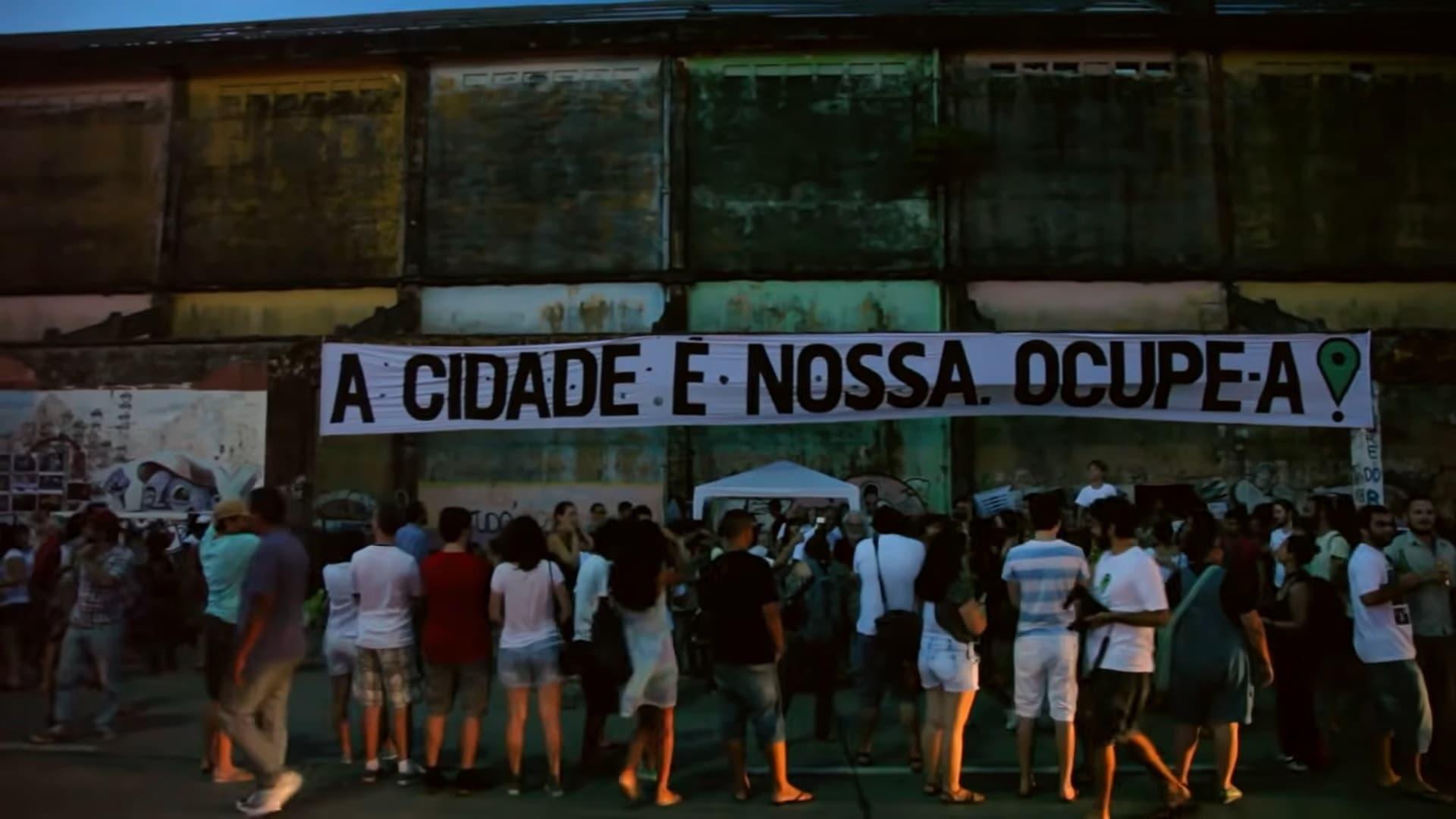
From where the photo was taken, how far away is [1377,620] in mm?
7332

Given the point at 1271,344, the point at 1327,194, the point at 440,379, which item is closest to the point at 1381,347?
the point at 1327,194

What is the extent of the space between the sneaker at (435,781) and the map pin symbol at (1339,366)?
11.3 metres

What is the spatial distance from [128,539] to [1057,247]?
14.5 m

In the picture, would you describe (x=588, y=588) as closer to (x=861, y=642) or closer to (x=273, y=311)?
(x=861, y=642)

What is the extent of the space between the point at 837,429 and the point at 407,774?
36.1 ft

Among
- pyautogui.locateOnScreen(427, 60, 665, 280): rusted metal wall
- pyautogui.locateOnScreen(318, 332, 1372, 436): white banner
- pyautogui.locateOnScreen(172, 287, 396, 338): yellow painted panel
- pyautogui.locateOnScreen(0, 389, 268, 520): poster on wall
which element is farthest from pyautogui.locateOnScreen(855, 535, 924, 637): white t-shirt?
pyautogui.locateOnScreen(172, 287, 396, 338): yellow painted panel

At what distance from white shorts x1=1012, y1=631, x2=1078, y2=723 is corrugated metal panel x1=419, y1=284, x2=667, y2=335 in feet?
39.4

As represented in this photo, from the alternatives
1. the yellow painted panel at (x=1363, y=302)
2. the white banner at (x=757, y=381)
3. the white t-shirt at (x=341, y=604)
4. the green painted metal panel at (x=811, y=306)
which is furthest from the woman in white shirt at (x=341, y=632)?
the yellow painted panel at (x=1363, y=302)

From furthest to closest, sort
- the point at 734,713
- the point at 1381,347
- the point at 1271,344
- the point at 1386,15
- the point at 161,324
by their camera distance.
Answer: the point at 161,324
the point at 1386,15
the point at 1381,347
the point at 1271,344
the point at 734,713

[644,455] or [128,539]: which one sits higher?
[644,455]

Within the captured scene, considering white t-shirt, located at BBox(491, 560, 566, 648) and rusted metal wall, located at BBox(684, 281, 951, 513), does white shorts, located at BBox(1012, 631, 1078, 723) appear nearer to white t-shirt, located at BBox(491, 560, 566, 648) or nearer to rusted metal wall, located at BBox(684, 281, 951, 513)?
white t-shirt, located at BBox(491, 560, 566, 648)

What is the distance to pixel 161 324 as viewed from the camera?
19.1 meters

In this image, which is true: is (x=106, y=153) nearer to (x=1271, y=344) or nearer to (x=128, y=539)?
(x=128, y=539)

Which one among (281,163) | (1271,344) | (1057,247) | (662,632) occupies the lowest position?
(662,632)
